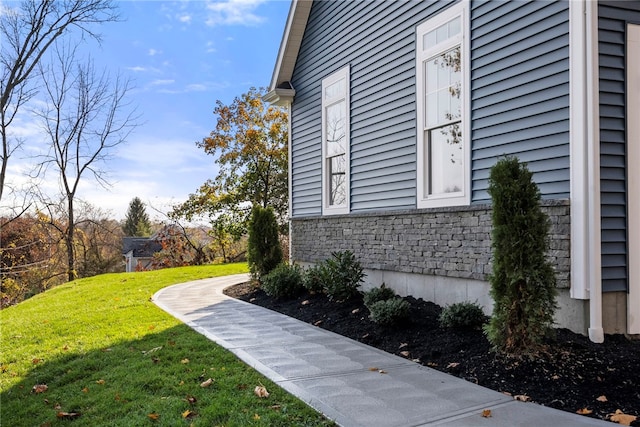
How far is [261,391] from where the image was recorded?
12.5 feet

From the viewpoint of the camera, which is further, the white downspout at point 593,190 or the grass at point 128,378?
the white downspout at point 593,190

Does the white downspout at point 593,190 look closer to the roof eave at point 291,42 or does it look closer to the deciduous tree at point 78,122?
the roof eave at point 291,42

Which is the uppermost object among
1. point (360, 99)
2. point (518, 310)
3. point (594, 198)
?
point (360, 99)

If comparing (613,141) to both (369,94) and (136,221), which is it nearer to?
(369,94)

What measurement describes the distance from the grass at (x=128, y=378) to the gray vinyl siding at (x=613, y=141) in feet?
10.8

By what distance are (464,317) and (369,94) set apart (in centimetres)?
424

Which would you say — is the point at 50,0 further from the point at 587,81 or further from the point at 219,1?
the point at 587,81

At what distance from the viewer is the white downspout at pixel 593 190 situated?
179 inches

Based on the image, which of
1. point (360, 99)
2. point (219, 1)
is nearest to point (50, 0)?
point (219, 1)

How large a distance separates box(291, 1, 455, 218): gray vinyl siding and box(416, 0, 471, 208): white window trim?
155mm

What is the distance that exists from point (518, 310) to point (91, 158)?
1989 centimetres

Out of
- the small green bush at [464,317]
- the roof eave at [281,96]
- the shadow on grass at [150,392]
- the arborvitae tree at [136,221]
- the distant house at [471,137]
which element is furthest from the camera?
the arborvitae tree at [136,221]

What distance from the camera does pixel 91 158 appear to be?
2061 cm

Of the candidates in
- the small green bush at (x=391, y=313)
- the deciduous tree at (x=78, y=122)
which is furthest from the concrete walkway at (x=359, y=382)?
the deciduous tree at (x=78, y=122)
